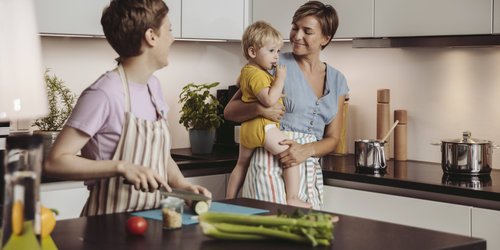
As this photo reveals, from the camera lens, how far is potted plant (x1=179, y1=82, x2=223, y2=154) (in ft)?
14.2

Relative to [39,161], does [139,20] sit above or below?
above

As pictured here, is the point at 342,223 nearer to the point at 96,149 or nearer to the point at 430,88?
the point at 96,149

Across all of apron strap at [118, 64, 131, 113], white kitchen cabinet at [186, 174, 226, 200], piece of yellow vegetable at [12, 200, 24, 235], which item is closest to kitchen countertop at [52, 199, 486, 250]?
apron strap at [118, 64, 131, 113]

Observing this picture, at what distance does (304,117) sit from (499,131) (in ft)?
2.91

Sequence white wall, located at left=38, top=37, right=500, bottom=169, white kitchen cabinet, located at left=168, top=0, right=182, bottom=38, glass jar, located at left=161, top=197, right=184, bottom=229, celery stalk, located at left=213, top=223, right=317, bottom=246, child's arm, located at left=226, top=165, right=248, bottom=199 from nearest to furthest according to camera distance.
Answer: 1. celery stalk, located at left=213, top=223, right=317, bottom=246
2. glass jar, located at left=161, top=197, right=184, bottom=229
3. child's arm, located at left=226, top=165, right=248, bottom=199
4. white wall, located at left=38, top=37, right=500, bottom=169
5. white kitchen cabinet, located at left=168, top=0, right=182, bottom=38

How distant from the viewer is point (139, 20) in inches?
101

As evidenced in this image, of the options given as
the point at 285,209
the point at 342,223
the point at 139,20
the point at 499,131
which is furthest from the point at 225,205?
the point at 499,131

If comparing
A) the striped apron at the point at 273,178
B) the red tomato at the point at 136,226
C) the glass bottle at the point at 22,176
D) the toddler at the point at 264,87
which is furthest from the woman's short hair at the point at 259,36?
the glass bottle at the point at 22,176

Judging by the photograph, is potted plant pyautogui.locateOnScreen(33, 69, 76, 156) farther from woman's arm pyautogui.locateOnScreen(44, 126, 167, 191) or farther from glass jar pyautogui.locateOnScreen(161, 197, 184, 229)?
glass jar pyautogui.locateOnScreen(161, 197, 184, 229)

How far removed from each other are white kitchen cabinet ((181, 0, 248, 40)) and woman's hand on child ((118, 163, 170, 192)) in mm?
1869

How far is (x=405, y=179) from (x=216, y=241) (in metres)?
1.56

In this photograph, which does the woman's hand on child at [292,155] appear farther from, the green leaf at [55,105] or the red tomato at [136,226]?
the red tomato at [136,226]

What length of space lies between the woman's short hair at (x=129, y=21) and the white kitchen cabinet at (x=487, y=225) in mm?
1418

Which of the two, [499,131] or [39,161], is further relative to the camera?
[499,131]
